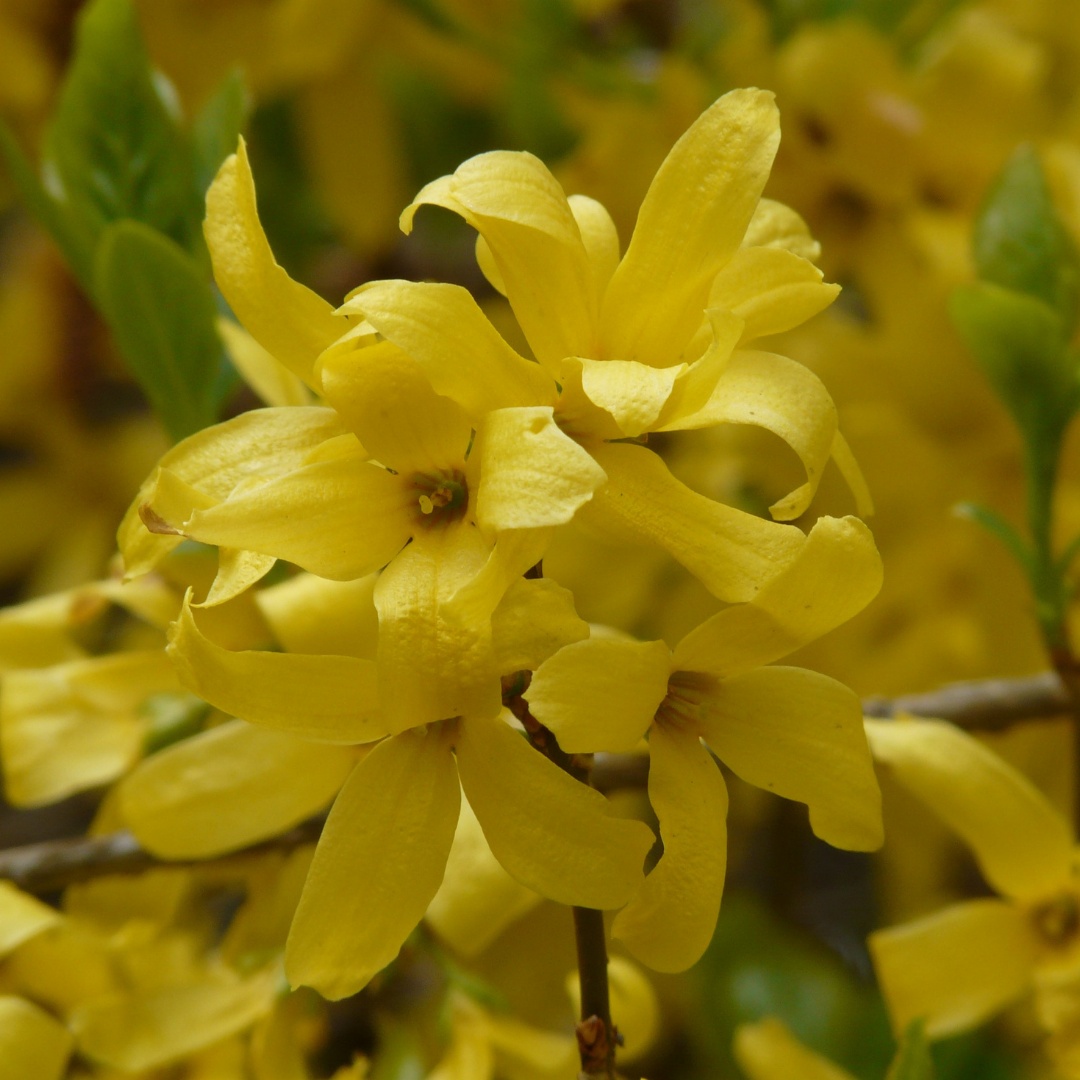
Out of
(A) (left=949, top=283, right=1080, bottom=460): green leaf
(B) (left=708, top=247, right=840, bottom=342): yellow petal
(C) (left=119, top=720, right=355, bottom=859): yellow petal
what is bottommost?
(A) (left=949, top=283, right=1080, bottom=460): green leaf

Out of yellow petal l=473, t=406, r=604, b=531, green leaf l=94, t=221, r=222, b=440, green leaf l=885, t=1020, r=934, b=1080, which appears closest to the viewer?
yellow petal l=473, t=406, r=604, b=531

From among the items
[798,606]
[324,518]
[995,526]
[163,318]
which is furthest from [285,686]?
[995,526]

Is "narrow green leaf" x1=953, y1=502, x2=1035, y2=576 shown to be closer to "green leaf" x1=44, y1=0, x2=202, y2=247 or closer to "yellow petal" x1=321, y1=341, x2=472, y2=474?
"yellow petal" x1=321, y1=341, x2=472, y2=474

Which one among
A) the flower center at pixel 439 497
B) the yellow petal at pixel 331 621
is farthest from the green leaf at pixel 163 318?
the flower center at pixel 439 497

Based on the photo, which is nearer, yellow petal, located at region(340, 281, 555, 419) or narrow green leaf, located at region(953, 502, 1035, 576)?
yellow petal, located at region(340, 281, 555, 419)

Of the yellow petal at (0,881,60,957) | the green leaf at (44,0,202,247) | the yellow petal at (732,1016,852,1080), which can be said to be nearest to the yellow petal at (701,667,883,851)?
the yellow petal at (732,1016,852,1080)

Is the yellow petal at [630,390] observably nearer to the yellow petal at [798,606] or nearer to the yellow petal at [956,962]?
the yellow petal at [798,606]

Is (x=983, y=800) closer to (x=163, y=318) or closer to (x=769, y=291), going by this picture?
(x=769, y=291)
